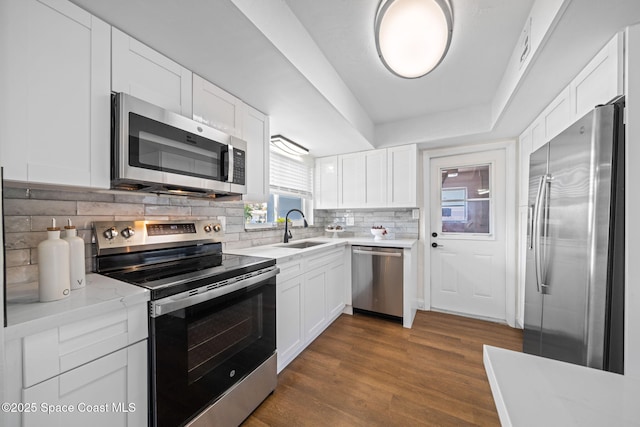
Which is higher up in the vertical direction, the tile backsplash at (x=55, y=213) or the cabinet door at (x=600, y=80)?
the cabinet door at (x=600, y=80)

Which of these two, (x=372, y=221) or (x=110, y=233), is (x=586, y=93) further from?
(x=110, y=233)

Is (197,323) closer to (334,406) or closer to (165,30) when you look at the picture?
(334,406)

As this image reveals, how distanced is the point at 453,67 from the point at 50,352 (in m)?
2.89

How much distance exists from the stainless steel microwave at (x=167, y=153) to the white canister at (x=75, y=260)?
0.30 m

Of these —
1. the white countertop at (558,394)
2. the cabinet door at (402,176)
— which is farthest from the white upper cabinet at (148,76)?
the cabinet door at (402,176)

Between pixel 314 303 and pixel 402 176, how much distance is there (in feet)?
6.21

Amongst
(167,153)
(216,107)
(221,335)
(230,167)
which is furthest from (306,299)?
(216,107)

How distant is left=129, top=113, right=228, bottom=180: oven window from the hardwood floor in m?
1.58

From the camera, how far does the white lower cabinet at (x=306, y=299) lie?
1.92 metres

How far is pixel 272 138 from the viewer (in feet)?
8.83

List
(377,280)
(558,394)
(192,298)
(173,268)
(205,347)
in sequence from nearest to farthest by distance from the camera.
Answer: (558,394) → (192,298) → (205,347) → (173,268) → (377,280)

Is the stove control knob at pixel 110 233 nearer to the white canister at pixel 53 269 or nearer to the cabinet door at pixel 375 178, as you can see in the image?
the white canister at pixel 53 269

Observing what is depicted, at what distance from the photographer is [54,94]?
0.97 meters

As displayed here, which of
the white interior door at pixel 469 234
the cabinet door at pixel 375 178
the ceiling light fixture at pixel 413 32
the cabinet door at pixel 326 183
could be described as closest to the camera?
the ceiling light fixture at pixel 413 32
